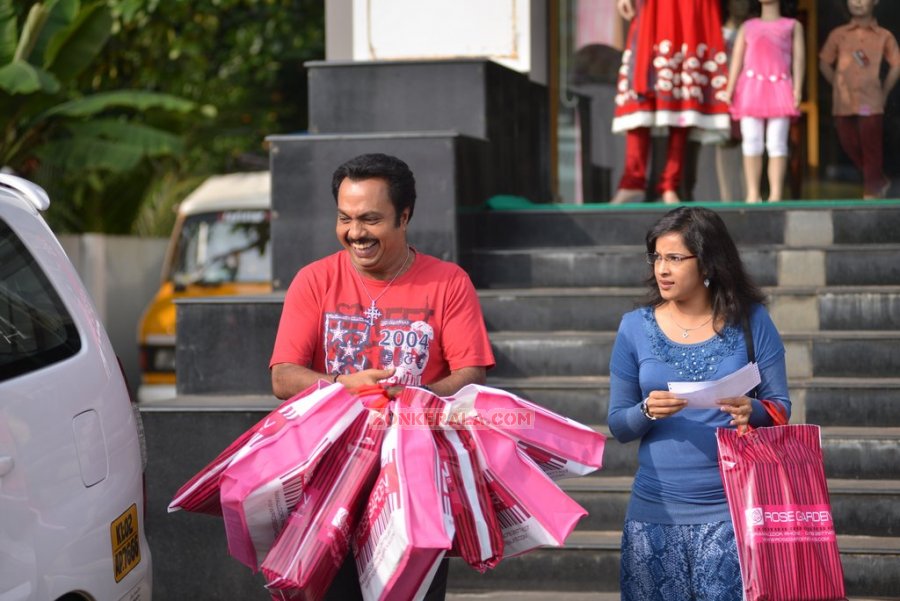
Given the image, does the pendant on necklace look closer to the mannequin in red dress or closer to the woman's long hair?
the woman's long hair

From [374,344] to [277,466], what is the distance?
1.77 ft

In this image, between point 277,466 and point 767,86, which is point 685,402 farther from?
point 767,86

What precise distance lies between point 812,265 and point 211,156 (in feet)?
47.9

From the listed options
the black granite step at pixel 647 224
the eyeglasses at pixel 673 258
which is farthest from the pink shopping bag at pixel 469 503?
the black granite step at pixel 647 224

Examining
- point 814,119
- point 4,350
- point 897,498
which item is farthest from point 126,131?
point 4,350

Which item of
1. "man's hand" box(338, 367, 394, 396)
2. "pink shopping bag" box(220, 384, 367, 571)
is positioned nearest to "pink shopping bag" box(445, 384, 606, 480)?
"man's hand" box(338, 367, 394, 396)

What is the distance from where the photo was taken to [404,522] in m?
3.53

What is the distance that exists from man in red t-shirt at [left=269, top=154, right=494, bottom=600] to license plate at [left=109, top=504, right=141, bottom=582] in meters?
0.60

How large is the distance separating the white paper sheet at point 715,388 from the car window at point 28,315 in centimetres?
182

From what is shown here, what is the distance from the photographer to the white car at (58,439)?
357 centimetres

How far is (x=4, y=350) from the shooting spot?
377 cm

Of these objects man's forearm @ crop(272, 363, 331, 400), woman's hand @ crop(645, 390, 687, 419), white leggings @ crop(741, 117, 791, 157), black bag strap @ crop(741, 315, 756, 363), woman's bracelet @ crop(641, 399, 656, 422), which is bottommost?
woman's bracelet @ crop(641, 399, 656, 422)

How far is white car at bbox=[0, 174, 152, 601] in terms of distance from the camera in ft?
11.7

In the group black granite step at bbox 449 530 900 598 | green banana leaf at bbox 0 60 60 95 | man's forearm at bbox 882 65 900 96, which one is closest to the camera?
black granite step at bbox 449 530 900 598
